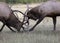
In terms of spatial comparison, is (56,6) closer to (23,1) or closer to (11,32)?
(11,32)

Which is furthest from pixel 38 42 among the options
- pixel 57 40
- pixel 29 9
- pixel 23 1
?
pixel 23 1

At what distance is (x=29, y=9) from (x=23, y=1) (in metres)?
5.91

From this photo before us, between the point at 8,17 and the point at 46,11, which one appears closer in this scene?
the point at 8,17

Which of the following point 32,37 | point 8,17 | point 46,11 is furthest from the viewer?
point 46,11

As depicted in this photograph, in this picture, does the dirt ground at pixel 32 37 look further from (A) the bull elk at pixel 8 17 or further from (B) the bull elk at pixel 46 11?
(B) the bull elk at pixel 46 11

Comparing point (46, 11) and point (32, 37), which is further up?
point (46, 11)

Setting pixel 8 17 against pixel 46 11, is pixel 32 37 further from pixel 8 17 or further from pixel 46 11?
pixel 46 11

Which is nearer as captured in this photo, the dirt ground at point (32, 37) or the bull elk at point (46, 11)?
the dirt ground at point (32, 37)

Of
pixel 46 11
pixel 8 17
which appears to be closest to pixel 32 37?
pixel 8 17

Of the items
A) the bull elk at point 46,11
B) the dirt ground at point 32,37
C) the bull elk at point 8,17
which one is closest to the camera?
the dirt ground at point 32,37

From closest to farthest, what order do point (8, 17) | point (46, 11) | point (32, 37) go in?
point (32, 37) → point (8, 17) → point (46, 11)

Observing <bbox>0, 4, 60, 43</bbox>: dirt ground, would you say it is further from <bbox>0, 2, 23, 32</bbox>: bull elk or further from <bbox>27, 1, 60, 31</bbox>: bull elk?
<bbox>27, 1, 60, 31</bbox>: bull elk

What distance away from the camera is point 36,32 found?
27.0ft

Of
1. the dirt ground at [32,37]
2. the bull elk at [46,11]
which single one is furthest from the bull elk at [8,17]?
the bull elk at [46,11]
